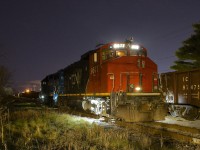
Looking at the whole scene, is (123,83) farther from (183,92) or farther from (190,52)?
(190,52)

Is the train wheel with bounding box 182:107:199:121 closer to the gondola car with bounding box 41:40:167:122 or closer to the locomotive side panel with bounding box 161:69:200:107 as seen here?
the locomotive side panel with bounding box 161:69:200:107

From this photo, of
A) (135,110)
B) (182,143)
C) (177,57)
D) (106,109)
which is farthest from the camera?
(177,57)

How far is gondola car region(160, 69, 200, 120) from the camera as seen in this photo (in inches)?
612

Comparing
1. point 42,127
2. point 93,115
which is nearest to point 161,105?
point 93,115

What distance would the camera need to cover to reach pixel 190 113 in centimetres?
1584

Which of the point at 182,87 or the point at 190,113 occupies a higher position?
the point at 182,87

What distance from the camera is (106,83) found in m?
15.3

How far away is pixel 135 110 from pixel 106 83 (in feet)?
8.04

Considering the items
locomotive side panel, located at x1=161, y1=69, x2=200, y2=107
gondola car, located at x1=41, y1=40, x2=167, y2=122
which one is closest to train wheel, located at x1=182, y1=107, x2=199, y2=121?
locomotive side panel, located at x1=161, y1=69, x2=200, y2=107

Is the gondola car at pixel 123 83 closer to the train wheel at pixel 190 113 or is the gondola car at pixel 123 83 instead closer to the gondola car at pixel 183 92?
the gondola car at pixel 183 92

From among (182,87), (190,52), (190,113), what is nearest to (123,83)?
(182,87)

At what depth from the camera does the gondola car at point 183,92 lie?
51.0 ft

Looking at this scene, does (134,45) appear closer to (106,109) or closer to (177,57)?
(106,109)

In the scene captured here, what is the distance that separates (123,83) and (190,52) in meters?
9.17
